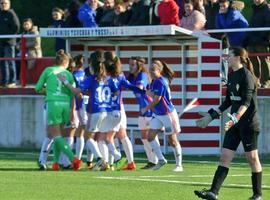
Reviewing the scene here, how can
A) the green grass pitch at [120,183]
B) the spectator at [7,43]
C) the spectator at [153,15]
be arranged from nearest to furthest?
the green grass pitch at [120,183]
the spectator at [153,15]
the spectator at [7,43]

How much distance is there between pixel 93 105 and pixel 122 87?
632 millimetres

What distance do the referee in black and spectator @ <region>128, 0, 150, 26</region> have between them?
1015cm

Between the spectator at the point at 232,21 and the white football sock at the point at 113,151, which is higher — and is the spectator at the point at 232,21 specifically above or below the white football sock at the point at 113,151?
above

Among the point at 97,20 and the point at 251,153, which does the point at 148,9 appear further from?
the point at 251,153

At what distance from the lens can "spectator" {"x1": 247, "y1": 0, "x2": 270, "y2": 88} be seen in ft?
79.4

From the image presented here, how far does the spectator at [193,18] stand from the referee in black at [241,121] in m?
9.38

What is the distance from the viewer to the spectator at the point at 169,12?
975 inches

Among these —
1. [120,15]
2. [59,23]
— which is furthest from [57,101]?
[59,23]

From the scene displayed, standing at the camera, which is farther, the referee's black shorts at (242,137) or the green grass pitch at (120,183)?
the green grass pitch at (120,183)

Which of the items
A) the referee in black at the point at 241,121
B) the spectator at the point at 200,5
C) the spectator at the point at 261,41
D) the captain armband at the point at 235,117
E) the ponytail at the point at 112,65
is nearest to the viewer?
the captain armband at the point at 235,117

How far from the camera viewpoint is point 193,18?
25.0 metres

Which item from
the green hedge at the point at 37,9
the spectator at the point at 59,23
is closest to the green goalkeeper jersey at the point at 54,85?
the spectator at the point at 59,23

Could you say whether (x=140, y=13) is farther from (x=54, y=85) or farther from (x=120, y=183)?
(x=120, y=183)

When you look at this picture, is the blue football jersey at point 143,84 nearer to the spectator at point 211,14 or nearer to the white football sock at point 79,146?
the white football sock at point 79,146
